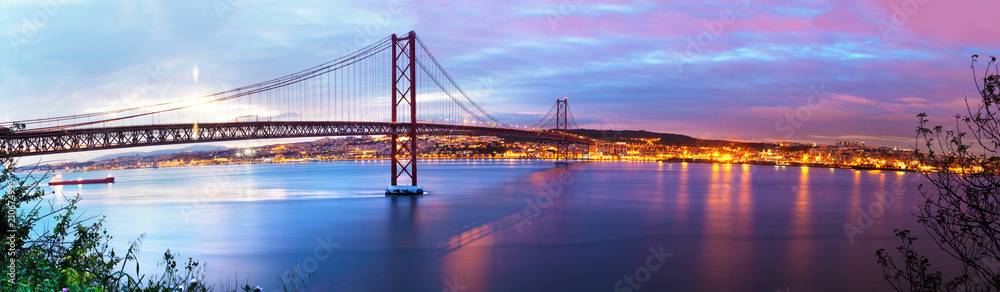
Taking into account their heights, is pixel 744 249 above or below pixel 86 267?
below

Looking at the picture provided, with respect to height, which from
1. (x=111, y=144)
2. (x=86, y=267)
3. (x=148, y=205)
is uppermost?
(x=111, y=144)

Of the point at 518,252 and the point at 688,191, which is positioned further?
the point at 688,191

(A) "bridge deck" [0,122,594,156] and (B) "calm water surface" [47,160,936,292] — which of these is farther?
(A) "bridge deck" [0,122,594,156]

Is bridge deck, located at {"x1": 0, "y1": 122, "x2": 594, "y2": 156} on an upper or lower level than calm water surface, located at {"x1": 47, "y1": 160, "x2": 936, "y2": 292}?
upper

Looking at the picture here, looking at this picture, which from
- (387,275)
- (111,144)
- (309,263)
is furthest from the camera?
(111,144)

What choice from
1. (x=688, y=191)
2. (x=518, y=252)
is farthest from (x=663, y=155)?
(x=518, y=252)

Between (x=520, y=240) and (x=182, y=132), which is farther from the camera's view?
(x=182, y=132)

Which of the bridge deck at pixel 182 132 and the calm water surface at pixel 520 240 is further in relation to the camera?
the bridge deck at pixel 182 132

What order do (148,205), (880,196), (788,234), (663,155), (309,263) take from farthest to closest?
(663,155)
(880,196)
(148,205)
(788,234)
(309,263)

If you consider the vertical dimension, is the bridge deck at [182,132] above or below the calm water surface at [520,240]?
above

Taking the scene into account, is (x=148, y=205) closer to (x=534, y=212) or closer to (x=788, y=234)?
(x=534, y=212)
